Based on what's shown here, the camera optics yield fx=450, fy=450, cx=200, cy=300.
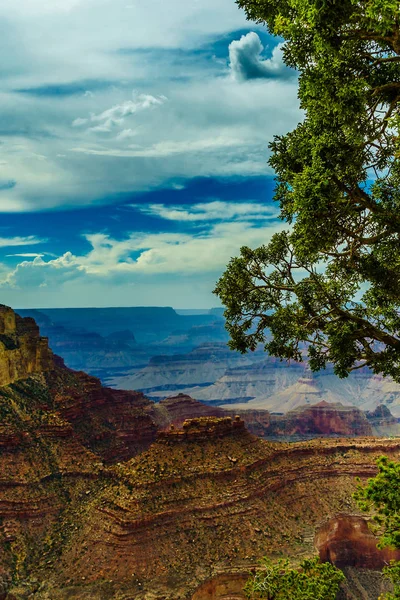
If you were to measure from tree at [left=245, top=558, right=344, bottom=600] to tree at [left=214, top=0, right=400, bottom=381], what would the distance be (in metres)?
10.4

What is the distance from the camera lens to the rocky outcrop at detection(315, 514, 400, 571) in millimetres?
39938

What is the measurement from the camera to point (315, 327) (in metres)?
13.8

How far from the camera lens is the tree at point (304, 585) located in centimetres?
1814

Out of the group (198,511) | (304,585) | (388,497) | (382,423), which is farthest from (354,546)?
(382,423)

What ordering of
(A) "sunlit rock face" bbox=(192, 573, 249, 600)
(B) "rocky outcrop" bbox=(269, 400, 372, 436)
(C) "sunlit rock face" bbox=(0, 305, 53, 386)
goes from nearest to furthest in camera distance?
(A) "sunlit rock face" bbox=(192, 573, 249, 600), (C) "sunlit rock face" bbox=(0, 305, 53, 386), (B) "rocky outcrop" bbox=(269, 400, 372, 436)

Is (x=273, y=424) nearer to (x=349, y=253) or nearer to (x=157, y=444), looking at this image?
(x=157, y=444)

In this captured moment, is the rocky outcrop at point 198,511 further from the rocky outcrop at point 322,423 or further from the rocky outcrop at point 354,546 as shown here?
the rocky outcrop at point 322,423

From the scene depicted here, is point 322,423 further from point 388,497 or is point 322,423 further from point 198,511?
point 388,497

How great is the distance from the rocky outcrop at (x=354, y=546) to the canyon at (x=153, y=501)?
550mm

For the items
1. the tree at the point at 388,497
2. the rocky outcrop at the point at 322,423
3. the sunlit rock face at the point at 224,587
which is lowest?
the rocky outcrop at the point at 322,423

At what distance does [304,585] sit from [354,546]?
24951 millimetres

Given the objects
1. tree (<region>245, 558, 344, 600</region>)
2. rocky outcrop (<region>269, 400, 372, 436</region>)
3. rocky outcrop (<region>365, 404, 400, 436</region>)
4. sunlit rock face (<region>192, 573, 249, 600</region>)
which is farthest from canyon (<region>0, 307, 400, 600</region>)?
rocky outcrop (<region>365, 404, 400, 436</region>)

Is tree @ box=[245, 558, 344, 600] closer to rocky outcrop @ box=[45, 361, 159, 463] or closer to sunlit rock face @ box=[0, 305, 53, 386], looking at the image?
rocky outcrop @ box=[45, 361, 159, 463]

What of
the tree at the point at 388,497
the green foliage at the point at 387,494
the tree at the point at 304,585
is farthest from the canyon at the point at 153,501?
the green foliage at the point at 387,494
